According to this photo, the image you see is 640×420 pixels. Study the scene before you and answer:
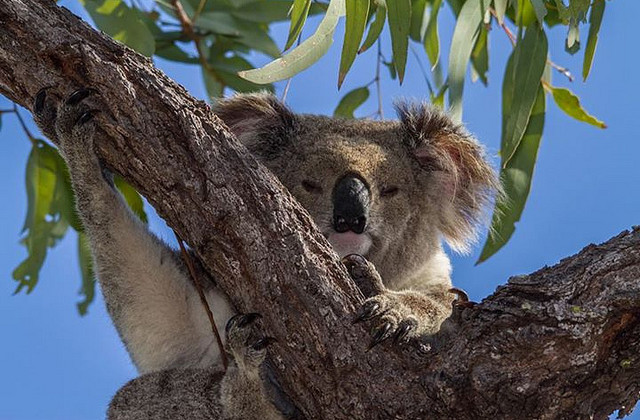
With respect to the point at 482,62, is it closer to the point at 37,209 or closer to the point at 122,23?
the point at 122,23

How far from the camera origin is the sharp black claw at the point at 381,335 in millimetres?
2082

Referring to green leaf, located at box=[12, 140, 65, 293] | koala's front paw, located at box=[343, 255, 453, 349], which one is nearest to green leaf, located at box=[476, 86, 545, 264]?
koala's front paw, located at box=[343, 255, 453, 349]

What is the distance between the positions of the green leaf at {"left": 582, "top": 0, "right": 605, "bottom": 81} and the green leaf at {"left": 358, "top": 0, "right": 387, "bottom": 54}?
63cm

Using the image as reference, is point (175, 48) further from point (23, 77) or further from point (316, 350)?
point (316, 350)

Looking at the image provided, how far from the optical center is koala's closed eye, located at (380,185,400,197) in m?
2.87

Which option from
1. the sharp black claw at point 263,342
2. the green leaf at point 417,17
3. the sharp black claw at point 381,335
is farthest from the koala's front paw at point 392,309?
the green leaf at point 417,17

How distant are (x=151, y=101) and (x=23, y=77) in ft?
1.11

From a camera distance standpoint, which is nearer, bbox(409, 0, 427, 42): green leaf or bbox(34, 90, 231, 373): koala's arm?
bbox(34, 90, 231, 373): koala's arm

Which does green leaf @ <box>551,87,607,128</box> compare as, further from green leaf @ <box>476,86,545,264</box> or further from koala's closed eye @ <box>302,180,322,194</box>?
koala's closed eye @ <box>302,180,322,194</box>

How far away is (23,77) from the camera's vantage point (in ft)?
7.48

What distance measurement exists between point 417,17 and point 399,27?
1360 millimetres

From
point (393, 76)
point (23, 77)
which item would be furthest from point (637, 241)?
point (393, 76)

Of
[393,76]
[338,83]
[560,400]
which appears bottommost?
[560,400]

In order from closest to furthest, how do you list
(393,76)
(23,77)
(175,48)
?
(23,77)
(393,76)
(175,48)
